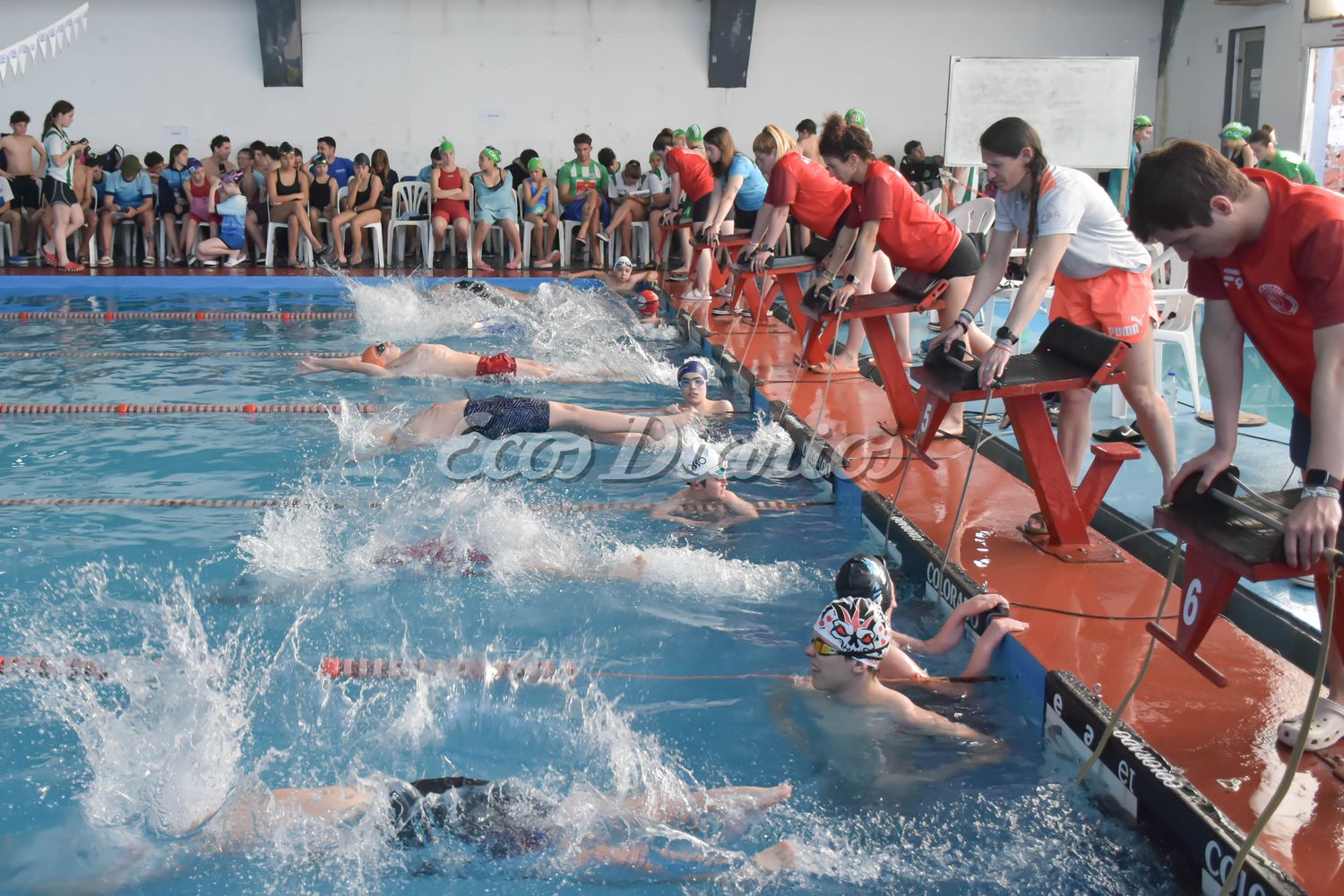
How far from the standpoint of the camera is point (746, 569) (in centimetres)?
471

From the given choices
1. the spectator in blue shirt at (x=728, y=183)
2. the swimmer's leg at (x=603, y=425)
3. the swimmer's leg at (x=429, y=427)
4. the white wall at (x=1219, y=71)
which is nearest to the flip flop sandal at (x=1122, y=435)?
the swimmer's leg at (x=603, y=425)

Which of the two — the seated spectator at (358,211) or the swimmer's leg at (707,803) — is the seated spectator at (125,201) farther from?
the swimmer's leg at (707,803)

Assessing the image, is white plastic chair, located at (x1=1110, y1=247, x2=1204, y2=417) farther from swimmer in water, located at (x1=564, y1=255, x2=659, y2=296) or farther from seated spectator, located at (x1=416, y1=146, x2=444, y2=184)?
seated spectator, located at (x1=416, y1=146, x2=444, y2=184)

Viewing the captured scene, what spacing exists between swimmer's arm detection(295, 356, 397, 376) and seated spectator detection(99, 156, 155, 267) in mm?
6430

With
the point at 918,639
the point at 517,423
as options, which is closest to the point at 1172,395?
the point at 918,639

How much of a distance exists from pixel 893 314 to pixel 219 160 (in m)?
10.8

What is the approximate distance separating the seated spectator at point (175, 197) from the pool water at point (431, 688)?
7319 mm

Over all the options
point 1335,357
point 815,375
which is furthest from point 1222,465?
point 815,375

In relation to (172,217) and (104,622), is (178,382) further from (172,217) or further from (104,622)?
(172,217)

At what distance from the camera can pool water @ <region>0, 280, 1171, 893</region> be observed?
2.90 m

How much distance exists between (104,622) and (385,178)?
11174 millimetres

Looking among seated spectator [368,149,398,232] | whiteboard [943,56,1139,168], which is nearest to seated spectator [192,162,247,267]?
seated spectator [368,149,398,232]

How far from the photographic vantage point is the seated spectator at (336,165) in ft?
46.2

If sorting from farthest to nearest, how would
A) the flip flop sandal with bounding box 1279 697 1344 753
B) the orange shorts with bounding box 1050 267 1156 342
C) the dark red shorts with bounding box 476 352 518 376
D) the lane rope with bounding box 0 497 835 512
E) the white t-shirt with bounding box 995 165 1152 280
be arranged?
the dark red shorts with bounding box 476 352 518 376 < the lane rope with bounding box 0 497 835 512 < the orange shorts with bounding box 1050 267 1156 342 < the white t-shirt with bounding box 995 165 1152 280 < the flip flop sandal with bounding box 1279 697 1344 753
